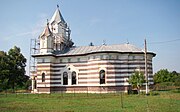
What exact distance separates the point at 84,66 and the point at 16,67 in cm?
2076

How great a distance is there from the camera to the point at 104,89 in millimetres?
37344

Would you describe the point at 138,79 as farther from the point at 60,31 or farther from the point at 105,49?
the point at 60,31

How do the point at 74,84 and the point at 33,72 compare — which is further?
the point at 33,72

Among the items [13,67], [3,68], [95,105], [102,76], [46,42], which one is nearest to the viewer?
[95,105]

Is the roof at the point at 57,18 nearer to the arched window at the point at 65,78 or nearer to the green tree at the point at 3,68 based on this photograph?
the arched window at the point at 65,78

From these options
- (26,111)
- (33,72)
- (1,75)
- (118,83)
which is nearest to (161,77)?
(118,83)

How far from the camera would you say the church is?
124 feet

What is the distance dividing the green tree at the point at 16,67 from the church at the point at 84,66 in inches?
373

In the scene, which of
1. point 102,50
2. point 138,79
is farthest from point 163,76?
point 138,79

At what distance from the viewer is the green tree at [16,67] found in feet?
173

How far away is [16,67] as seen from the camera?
53906 millimetres

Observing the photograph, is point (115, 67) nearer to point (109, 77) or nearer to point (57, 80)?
point (109, 77)

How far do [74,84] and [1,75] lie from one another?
17.4 m

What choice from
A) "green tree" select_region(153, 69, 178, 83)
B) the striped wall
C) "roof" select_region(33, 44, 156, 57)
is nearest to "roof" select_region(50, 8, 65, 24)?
"roof" select_region(33, 44, 156, 57)
